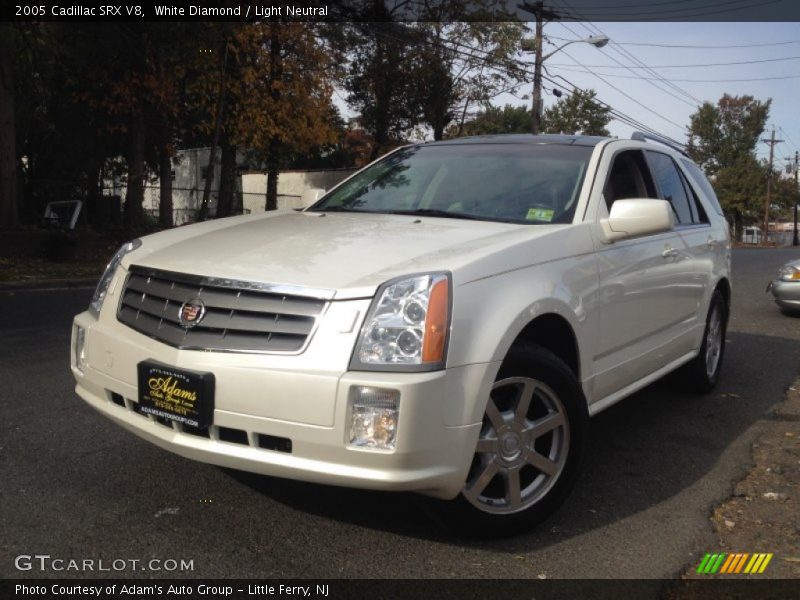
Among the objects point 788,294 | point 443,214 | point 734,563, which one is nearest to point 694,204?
point 443,214

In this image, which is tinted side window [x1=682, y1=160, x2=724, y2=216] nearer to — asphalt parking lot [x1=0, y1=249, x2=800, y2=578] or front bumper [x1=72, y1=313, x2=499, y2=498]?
asphalt parking lot [x1=0, y1=249, x2=800, y2=578]

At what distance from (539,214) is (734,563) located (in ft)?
5.79

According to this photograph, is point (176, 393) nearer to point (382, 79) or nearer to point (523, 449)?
point (523, 449)

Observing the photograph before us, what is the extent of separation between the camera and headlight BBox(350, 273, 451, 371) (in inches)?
109

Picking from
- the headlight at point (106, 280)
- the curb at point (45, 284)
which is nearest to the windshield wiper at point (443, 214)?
the headlight at point (106, 280)

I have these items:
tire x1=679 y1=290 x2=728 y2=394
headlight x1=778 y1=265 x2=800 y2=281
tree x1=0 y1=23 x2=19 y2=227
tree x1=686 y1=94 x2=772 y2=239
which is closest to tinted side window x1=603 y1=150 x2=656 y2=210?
tire x1=679 y1=290 x2=728 y2=394

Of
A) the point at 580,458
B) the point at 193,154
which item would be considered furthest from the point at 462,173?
the point at 193,154

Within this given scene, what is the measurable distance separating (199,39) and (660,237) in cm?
1409

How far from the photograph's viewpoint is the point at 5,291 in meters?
10.8

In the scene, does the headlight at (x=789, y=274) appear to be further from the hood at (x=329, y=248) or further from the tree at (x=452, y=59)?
the tree at (x=452, y=59)

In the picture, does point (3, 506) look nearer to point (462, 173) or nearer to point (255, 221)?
point (255, 221)

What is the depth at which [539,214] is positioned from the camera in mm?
3898

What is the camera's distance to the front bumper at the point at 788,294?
10.2m

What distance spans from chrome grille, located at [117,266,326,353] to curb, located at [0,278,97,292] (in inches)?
351
